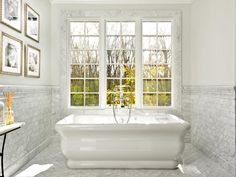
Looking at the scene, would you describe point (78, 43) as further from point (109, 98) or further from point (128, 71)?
point (109, 98)

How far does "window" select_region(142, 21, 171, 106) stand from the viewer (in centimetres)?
493

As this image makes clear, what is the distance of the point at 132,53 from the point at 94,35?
847 millimetres

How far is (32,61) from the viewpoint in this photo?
12.8 feet

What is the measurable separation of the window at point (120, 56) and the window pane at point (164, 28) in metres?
0.55

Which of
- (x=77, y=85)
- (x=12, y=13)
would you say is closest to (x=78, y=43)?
(x=77, y=85)

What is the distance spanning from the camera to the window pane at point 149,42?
4961mm

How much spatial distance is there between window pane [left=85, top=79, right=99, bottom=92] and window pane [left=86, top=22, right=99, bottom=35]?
3.18 feet

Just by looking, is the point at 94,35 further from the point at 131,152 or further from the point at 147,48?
the point at 131,152

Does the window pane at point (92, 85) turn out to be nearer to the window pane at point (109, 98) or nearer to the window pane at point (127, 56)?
the window pane at point (109, 98)

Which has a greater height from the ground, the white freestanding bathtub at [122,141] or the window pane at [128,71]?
the window pane at [128,71]

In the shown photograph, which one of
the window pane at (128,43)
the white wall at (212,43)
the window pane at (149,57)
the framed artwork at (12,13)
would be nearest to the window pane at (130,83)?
the window pane at (149,57)

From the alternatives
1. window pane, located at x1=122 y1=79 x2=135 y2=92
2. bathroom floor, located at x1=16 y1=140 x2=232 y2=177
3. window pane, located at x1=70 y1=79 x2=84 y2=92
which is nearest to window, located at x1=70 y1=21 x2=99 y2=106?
window pane, located at x1=70 y1=79 x2=84 y2=92

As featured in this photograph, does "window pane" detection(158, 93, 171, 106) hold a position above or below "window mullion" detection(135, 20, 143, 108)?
below

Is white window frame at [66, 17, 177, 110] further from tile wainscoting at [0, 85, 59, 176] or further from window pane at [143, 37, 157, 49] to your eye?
tile wainscoting at [0, 85, 59, 176]
